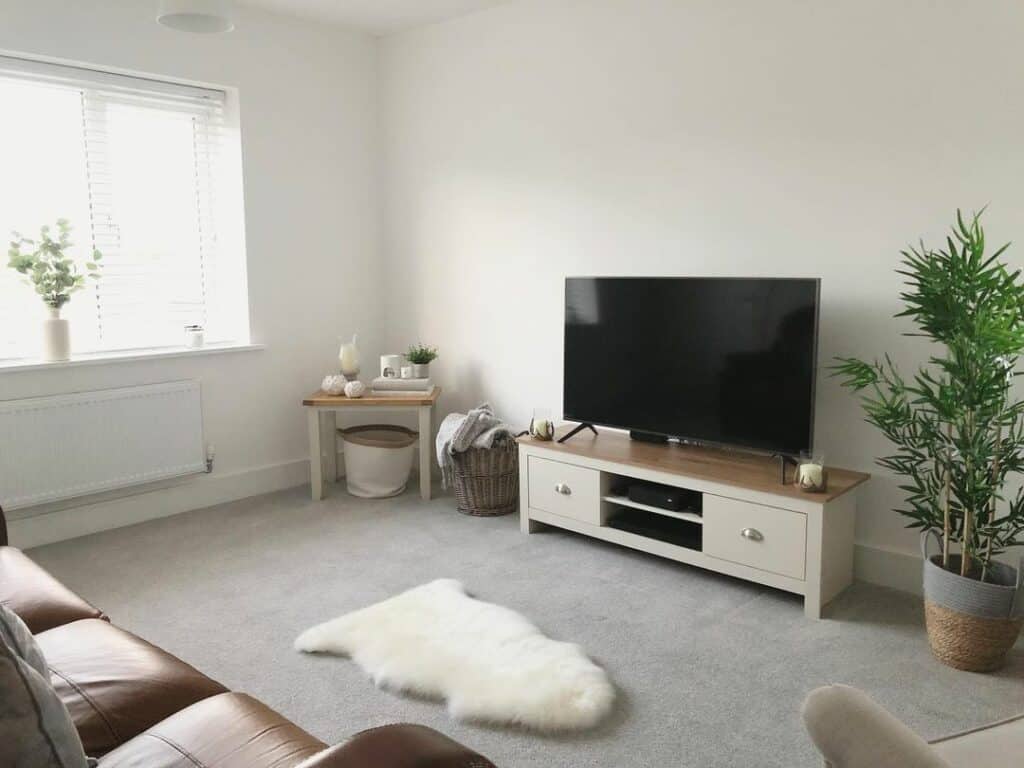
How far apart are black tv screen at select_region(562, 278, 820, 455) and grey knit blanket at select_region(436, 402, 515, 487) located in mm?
405

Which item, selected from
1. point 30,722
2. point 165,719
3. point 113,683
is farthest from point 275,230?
point 30,722

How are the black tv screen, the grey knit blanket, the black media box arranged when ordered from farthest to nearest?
1. the grey knit blanket
2. the black media box
3. the black tv screen

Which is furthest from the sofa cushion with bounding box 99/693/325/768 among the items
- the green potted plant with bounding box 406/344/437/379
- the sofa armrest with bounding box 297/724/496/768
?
the green potted plant with bounding box 406/344/437/379

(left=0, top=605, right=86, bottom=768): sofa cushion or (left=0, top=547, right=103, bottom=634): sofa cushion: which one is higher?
(left=0, top=605, right=86, bottom=768): sofa cushion

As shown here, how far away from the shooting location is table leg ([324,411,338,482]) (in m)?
4.69

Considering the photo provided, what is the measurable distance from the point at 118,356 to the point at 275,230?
1099mm

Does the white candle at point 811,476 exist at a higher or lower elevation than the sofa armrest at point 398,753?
lower

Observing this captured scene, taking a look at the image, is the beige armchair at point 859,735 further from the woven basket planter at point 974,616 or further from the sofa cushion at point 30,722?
the woven basket planter at point 974,616

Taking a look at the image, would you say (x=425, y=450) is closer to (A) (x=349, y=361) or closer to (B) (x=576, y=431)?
(A) (x=349, y=361)

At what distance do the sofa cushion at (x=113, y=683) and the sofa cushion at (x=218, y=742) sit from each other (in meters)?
0.08

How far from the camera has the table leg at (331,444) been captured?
469 cm

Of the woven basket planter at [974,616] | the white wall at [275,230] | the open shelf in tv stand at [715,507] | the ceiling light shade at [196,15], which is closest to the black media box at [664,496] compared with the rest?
the open shelf in tv stand at [715,507]

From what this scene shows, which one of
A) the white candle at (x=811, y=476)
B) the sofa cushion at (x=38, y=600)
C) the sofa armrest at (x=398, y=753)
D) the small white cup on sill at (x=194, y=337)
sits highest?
the small white cup on sill at (x=194, y=337)

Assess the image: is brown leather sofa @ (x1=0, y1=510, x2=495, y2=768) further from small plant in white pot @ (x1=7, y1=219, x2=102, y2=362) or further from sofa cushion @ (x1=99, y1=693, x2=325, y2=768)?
small plant in white pot @ (x1=7, y1=219, x2=102, y2=362)
